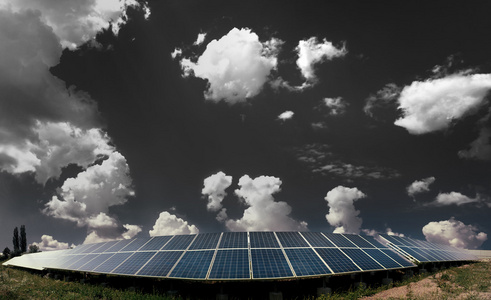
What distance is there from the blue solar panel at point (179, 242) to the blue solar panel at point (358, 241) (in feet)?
74.2

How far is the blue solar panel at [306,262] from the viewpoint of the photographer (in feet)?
69.7

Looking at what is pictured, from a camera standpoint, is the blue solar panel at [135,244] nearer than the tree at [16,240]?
Yes

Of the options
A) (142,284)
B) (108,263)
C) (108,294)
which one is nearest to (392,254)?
(142,284)

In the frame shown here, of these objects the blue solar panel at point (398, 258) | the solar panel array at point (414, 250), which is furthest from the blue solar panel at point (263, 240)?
the solar panel array at point (414, 250)

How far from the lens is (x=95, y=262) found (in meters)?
29.2

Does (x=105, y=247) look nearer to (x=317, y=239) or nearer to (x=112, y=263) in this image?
(x=112, y=263)

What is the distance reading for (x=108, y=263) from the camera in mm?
27562

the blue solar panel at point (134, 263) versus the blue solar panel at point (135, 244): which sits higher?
the blue solar panel at point (135, 244)

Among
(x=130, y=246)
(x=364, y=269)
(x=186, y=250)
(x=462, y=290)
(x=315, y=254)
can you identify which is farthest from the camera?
(x=130, y=246)

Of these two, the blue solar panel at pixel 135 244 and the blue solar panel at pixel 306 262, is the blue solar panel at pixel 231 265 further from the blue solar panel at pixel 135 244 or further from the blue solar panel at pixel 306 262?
the blue solar panel at pixel 135 244

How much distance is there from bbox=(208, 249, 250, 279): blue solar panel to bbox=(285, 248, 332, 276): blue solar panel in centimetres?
465

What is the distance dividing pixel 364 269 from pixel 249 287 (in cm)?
1210

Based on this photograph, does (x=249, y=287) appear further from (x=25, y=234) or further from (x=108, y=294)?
(x=25, y=234)

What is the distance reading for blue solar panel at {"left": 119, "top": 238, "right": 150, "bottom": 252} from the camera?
104 feet
